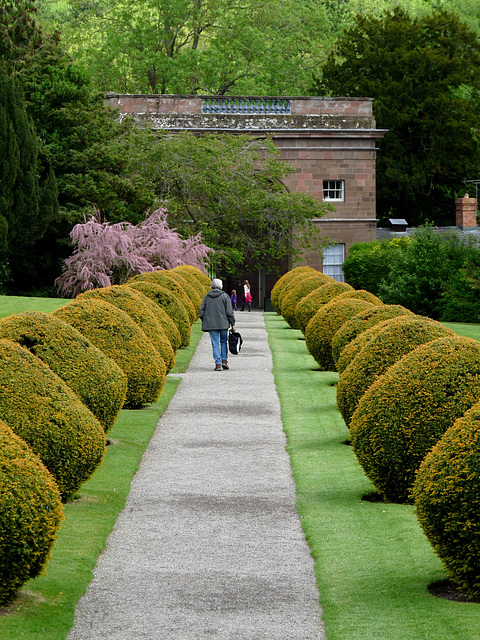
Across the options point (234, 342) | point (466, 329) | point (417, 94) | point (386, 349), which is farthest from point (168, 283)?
point (417, 94)

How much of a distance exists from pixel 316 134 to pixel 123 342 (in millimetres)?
32413

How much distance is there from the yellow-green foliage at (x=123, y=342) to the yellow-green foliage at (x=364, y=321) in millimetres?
2713

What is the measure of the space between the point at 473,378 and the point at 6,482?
4.21 metres

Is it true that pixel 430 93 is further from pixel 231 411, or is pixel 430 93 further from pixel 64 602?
pixel 64 602

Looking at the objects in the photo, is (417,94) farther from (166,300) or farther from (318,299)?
(166,300)

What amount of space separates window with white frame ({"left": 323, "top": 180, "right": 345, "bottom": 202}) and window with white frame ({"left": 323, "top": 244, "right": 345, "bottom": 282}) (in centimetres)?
221

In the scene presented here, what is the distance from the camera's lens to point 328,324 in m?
17.5

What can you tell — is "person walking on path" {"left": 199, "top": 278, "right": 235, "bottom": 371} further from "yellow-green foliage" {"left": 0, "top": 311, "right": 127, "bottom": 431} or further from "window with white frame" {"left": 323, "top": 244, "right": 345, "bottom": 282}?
"window with white frame" {"left": 323, "top": 244, "right": 345, "bottom": 282}

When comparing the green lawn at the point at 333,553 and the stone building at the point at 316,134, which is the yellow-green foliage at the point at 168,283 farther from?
the stone building at the point at 316,134

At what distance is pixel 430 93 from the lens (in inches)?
1966

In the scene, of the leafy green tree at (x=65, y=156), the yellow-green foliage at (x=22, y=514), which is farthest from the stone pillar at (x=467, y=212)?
the yellow-green foliage at (x=22, y=514)

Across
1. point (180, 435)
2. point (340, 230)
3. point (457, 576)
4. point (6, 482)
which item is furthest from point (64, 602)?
point (340, 230)

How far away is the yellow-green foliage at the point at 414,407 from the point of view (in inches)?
332

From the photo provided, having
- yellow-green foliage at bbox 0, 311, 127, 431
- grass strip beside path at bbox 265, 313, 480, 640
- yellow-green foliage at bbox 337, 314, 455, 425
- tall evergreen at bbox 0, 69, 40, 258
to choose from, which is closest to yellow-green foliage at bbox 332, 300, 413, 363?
grass strip beside path at bbox 265, 313, 480, 640
